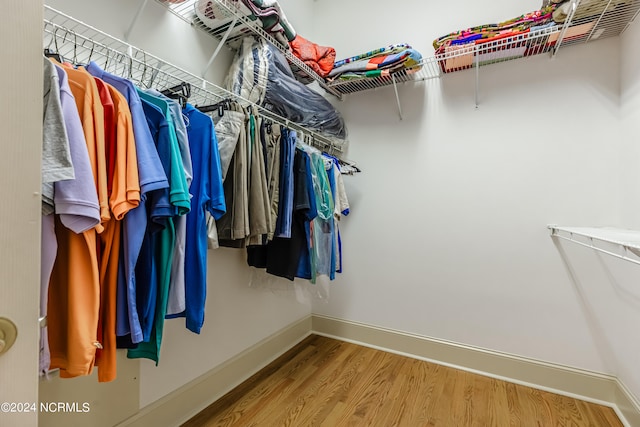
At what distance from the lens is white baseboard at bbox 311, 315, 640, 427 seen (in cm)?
159

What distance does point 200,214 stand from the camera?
3.51 ft

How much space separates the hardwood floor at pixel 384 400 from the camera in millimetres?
1467

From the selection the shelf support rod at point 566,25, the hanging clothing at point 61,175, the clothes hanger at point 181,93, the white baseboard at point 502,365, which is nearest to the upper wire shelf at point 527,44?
the shelf support rod at point 566,25

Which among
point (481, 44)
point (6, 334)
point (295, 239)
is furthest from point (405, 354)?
point (6, 334)

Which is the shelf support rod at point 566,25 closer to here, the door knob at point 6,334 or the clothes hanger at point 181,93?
the clothes hanger at point 181,93

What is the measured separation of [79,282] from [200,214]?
0.42 m

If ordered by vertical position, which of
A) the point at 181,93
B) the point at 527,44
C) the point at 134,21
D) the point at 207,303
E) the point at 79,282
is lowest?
the point at 207,303

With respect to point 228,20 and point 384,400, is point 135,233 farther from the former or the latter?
point 384,400

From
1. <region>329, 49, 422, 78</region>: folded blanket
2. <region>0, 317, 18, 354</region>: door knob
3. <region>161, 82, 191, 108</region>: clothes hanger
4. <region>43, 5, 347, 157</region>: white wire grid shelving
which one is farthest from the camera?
<region>329, 49, 422, 78</region>: folded blanket

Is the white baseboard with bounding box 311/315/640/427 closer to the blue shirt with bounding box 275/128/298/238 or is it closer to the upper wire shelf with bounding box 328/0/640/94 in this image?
the blue shirt with bounding box 275/128/298/238

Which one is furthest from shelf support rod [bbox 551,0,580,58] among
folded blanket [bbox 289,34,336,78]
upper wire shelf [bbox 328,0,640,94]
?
folded blanket [bbox 289,34,336,78]

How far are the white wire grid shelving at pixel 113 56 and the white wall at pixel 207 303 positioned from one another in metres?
0.06

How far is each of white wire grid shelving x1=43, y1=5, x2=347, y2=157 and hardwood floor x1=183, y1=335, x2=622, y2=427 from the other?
1.63 m

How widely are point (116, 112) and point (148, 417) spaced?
132cm
